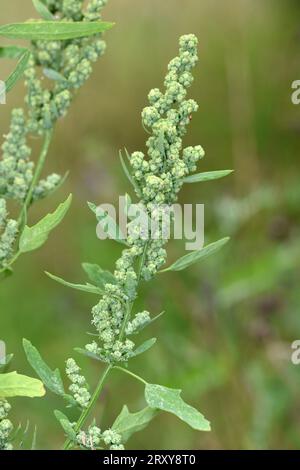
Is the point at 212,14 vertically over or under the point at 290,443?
over

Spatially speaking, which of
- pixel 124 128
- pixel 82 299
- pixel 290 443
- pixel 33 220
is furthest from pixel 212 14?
pixel 290 443

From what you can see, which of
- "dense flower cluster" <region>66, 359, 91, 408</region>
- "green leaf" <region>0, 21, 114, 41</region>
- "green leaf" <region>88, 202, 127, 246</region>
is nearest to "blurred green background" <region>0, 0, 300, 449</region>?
"dense flower cluster" <region>66, 359, 91, 408</region>

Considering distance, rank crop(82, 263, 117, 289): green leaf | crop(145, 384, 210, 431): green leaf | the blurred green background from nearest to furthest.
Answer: crop(145, 384, 210, 431): green leaf
crop(82, 263, 117, 289): green leaf
the blurred green background

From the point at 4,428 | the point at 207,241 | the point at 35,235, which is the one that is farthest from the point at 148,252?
the point at 207,241

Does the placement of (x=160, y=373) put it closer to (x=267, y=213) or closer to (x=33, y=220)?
(x=267, y=213)

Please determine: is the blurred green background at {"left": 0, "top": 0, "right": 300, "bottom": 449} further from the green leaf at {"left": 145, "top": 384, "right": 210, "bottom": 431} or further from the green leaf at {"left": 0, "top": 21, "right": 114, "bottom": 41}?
the green leaf at {"left": 0, "top": 21, "right": 114, "bottom": 41}
